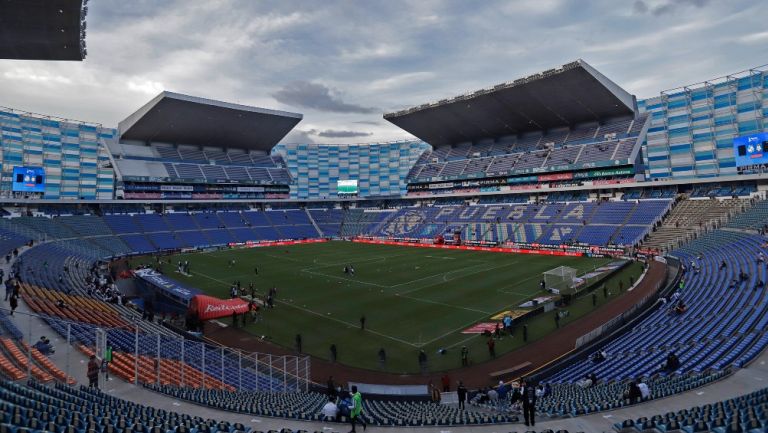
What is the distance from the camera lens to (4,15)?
1920cm

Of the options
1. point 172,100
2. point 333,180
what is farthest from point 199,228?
point 333,180

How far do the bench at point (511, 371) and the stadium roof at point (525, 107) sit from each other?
48.6m

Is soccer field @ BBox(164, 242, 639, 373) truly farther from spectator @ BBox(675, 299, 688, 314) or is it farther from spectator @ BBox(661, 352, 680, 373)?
spectator @ BBox(661, 352, 680, 373)

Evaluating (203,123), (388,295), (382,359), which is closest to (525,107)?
(388,295)

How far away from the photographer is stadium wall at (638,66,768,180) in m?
67.1

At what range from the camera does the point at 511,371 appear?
19.0 m

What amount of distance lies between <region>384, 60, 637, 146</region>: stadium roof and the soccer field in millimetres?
26782

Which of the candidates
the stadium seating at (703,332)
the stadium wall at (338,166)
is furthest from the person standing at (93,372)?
the stadium wall at (338,166)

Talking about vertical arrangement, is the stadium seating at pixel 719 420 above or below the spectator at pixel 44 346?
above

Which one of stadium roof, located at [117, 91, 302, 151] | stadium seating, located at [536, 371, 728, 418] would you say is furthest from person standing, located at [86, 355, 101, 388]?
stadium roof, located at [117, 91, 302, 151]

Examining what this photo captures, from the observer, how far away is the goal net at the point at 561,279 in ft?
105

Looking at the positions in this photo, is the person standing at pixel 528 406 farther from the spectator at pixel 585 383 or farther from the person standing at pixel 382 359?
the person standing at pixel 382 359

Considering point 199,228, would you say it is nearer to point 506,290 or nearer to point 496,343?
point 506,290

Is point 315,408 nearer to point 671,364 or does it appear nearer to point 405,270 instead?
point 671,364
